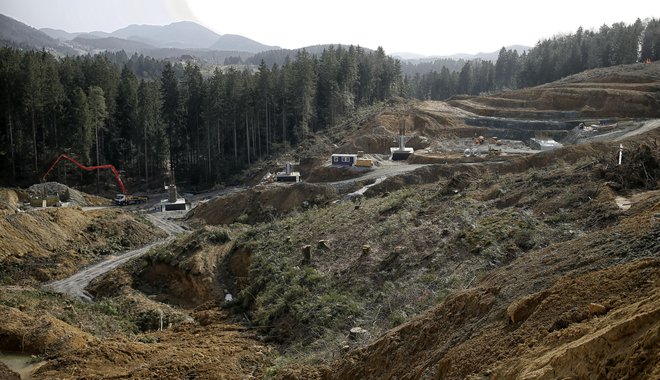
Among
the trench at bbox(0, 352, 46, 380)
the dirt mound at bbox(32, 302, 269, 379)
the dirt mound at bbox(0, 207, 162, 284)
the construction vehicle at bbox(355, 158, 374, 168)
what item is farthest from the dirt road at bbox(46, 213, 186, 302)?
the construction vehicle at bbox(355, 158, 374, 168)

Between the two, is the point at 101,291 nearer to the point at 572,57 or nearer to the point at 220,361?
the point at 220,361

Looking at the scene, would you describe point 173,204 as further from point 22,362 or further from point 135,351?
point 135,351

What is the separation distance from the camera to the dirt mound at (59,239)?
1078 inches

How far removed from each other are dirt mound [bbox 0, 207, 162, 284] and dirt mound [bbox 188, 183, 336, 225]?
21.8 feet

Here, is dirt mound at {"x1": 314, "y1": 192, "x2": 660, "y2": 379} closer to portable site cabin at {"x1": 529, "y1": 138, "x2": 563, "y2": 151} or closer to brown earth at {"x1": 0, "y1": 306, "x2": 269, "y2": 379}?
brown earth at {"x1": 0, "y1": 306, "x2": 269, "y2": 379}

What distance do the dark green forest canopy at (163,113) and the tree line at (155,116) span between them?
0.39 feet

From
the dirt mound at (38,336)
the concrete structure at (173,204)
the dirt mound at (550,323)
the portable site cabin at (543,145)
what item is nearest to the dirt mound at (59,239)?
the dirt mound at (38,336)

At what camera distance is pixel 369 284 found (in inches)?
682

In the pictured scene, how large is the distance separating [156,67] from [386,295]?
184344 mm

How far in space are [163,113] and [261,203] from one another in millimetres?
30598

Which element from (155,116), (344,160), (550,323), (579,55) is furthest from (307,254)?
(579,55)

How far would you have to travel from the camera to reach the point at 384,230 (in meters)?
21.1

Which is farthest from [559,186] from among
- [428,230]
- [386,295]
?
[386,295]

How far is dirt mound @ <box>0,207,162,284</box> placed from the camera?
89.9 feet
